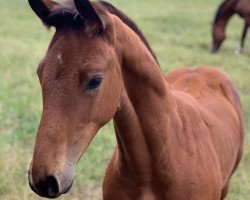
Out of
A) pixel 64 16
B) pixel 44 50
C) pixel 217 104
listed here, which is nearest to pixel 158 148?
pixel 64 16

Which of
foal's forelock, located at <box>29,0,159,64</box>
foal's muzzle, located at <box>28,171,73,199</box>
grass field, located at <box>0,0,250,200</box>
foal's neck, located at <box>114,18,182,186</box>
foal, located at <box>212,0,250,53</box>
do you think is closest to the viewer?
foal's muzzle, located at <box>28,171,73,199</box>

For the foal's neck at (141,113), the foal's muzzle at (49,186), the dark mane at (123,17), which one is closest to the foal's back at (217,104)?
the foal's neck at (141,113)

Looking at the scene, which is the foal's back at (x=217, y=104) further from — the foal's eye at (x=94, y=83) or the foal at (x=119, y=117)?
the foal's eye at (x=94, y=83)

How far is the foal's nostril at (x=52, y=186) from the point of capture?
194 cm

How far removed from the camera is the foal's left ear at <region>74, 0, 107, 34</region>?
198 centimetres

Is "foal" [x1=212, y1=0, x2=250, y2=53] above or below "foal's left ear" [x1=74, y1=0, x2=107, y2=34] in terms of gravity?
below

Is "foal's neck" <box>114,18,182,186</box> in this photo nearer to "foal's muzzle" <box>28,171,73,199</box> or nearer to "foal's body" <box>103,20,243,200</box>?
"foal's body" <box>103,20,243,200</box>

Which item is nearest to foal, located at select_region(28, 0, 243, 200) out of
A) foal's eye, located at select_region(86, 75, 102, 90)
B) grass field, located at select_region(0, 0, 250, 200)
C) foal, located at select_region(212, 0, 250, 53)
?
foal's eye, located at select_region(86, 75, 102, 90)

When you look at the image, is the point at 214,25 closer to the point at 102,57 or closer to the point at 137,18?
the point at 137,18

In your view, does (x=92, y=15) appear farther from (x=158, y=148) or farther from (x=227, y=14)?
(x=227, y=14)

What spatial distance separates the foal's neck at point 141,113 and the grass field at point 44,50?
6.11ft

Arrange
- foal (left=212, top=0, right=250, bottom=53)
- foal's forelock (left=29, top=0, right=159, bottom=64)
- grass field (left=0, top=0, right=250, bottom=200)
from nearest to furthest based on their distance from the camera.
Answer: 1. foal's forelock (left=29, top=0, right=159, bottom=64)
2. grass field (left=0, top=0, right=250, bottom=200)
3. foal (left=212, top=0, right=250, bottom=53)

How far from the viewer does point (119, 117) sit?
7.83 feet

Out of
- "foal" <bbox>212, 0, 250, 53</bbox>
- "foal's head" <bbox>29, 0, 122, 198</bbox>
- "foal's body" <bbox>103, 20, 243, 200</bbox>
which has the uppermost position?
"foal's head" <bbox>29, 0, 122, 198</bbox>
